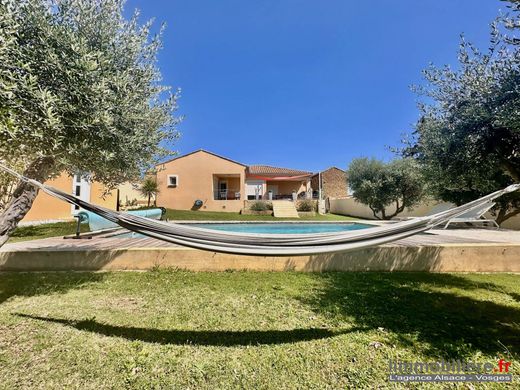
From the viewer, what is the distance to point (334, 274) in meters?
6.41

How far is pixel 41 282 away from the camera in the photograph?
5539 mm

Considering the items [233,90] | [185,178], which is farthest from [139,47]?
[185,178]

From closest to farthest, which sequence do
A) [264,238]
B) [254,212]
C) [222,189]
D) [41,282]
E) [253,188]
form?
[264,238], [41,282], [254,212], [222,189], [253,188]

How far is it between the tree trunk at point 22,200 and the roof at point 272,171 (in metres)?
29.0

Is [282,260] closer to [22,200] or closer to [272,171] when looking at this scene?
[22,200]

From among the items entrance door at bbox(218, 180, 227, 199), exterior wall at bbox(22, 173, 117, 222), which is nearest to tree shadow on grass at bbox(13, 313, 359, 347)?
exterior wall at bbox(22, 173, 117, 222)

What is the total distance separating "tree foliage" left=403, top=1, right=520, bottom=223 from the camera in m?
4.30

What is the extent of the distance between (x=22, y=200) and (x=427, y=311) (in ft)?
23.4

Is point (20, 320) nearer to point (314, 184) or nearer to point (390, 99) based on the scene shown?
point (390, 99)

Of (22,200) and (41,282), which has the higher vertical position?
(22,200)

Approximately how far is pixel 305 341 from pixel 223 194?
27287 millimetres

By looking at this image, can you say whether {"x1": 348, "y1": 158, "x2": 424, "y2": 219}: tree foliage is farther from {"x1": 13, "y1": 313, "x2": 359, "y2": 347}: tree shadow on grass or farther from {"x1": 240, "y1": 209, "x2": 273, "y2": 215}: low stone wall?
{"x1": 13, "y1": 313, "x2": 359, "y2": 347}: tree shadow on grass

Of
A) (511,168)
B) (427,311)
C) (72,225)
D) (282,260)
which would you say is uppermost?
(511,168)

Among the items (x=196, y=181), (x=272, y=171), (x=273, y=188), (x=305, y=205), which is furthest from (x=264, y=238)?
(x=272, y=171)
